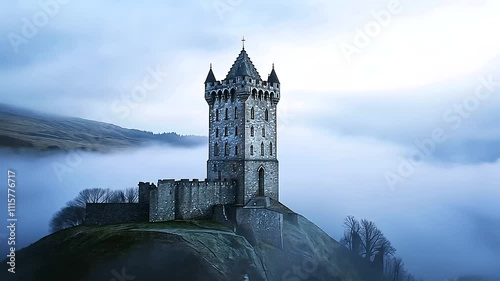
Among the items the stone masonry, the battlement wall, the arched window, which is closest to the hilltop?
the battlement wall

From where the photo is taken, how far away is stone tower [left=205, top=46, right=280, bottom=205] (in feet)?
254

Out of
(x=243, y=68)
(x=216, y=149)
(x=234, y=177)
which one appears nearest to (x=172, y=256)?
(x=234, y=177)

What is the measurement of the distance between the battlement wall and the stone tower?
3625 mm

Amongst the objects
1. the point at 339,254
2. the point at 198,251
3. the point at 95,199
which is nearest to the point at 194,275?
the point at 198,251

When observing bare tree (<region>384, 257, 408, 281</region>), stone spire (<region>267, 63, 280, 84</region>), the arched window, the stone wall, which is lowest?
bare tree (<region>384, 257, 408, 281</region>)

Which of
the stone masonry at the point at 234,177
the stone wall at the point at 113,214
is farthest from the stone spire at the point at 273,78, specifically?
the stone wall at the point at 113,214

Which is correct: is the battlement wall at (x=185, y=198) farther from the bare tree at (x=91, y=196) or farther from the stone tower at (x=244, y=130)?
the bare tree at (x=91, y=196)

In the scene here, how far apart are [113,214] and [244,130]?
21.8 m

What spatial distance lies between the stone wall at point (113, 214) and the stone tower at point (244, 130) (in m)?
13.0

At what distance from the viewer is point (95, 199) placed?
9625 cm

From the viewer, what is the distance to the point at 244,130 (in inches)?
3039

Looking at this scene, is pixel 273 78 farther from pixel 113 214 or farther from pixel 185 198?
pixel 113 214

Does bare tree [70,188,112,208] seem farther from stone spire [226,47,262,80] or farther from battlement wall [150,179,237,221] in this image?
stone spire [226,47,262,80]

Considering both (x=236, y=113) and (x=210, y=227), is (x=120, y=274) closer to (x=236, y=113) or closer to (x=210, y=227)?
(x=210, y=227)
